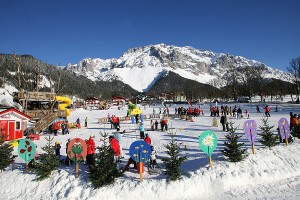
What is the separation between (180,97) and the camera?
16075cm

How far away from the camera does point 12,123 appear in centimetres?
2414

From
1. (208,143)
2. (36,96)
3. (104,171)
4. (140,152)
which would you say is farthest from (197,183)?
(36,96)

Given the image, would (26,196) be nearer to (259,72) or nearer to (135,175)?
(135,175)

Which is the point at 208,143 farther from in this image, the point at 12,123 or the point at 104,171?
the point at 12,123

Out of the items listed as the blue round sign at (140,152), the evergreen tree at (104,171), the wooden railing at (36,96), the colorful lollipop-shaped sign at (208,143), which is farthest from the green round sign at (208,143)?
the wooden railing at (36,96)

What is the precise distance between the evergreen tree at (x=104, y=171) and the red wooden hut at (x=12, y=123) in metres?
17.1

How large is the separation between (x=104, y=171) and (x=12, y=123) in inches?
718

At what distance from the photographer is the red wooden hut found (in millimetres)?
23578

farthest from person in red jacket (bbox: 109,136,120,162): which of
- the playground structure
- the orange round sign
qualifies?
the playground structure

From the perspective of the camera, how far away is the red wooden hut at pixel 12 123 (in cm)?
Answer: 2358

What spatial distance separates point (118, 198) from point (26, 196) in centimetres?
426

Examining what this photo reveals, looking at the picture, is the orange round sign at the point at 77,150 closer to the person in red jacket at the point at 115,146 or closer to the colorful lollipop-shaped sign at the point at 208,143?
the person in red jacket at the point at 115,146

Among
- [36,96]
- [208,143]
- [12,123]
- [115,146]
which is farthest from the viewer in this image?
[36,96]

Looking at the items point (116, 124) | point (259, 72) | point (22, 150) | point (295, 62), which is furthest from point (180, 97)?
point (22, 150)
